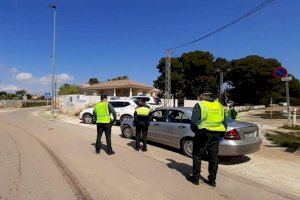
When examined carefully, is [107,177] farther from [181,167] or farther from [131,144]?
[131,144]

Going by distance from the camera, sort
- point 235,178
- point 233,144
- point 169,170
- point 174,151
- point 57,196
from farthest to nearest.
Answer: point 174,151 < point 233,144 < point 169,170 < point 235,178 < point 57,196

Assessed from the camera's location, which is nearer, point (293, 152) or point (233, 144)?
point (233, 144)

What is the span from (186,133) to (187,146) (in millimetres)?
369

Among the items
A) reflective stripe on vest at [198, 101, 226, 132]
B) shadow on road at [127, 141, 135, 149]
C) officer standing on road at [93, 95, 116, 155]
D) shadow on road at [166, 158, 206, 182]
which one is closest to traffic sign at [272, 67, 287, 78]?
shadow on road at [127, 141, 135, 149]

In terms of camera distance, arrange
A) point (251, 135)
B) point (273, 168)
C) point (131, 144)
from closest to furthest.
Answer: point (273, 168)
point (251, 135)
point (131, 144)

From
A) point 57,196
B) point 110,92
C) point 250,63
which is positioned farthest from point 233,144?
point 250,63

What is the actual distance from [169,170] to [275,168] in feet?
9.51

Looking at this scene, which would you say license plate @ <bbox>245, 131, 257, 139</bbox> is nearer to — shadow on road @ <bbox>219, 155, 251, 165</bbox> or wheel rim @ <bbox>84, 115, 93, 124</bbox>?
shadow on road @ <bbox>219, 155, 251, 165</bbox>

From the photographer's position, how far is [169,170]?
816cm

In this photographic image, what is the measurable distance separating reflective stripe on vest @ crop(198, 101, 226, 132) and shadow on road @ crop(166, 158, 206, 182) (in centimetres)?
119

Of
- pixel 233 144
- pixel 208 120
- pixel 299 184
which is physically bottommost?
pixel 299 184

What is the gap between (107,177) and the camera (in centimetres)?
725

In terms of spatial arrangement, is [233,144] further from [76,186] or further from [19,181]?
[19,181]

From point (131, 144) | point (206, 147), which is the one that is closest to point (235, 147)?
point (206, 147)
